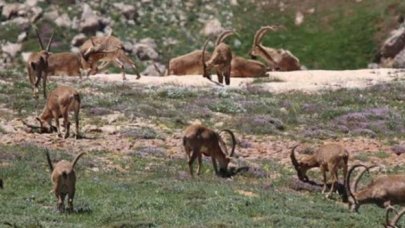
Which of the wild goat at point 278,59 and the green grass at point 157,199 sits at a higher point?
the wild goat at point 278,59

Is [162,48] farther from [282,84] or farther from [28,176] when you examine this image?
[28,176]

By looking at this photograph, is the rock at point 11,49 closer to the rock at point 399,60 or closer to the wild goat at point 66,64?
the wild goat at point 66,64

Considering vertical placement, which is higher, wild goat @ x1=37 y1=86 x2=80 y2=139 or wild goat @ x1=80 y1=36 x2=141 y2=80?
wild goat @ x1=80 y1=36 x2=141 y2=80

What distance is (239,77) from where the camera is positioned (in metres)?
41.8

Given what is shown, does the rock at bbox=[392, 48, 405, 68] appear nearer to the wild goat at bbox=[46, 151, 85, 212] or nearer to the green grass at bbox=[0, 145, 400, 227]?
the green grass at bbox=[0, 145, 400, 227]

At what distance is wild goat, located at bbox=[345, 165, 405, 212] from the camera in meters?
18.9

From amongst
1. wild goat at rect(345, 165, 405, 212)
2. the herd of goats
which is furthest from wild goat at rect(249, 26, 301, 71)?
wild goat at rect(345, 165, 405, 212)

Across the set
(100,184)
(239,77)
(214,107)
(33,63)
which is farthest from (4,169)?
(239,77)

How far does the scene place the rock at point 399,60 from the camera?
182ft

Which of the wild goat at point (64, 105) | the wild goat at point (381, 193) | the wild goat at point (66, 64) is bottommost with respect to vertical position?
the wild goat at point (381, 193)

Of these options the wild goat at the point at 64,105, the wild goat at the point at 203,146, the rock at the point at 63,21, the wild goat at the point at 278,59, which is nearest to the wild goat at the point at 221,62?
the wild goat at the point at 278,59

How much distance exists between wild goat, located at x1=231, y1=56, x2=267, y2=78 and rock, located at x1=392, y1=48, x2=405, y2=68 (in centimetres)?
1694

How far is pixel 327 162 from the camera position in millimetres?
21922

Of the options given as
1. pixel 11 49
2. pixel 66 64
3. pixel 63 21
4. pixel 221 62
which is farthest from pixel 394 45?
pixel 66 64
